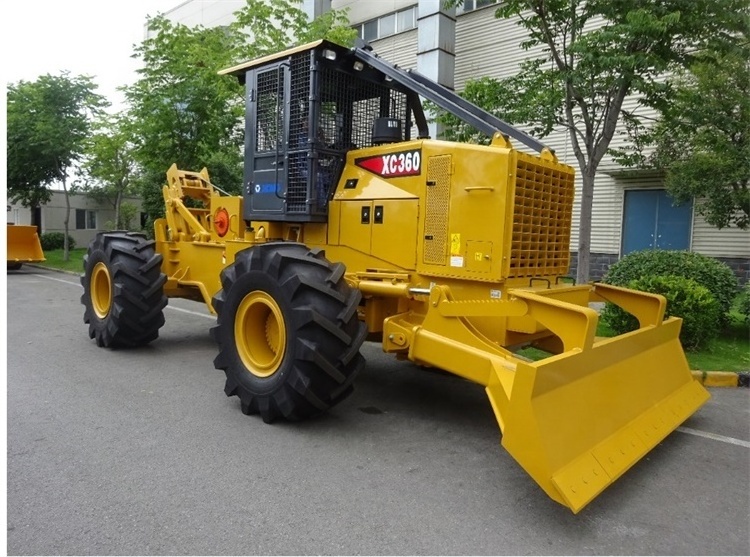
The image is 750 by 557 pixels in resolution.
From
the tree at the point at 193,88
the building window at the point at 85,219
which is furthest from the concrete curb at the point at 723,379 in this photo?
the building window at the point at 85,219

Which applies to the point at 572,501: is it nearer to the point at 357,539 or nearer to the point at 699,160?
the point at 357,539

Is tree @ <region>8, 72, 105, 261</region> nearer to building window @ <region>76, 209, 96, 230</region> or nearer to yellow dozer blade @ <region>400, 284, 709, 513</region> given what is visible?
building window @ <region>76, 209, 96, 230</region>

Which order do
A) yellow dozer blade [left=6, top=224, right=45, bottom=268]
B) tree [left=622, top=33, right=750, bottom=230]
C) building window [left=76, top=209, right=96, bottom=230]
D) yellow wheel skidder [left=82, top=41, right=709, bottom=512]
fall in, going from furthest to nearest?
1. building window [left=76, top=209, right=96, bottom=230]
2. yellow dozer blade [left=6, top=224, right=45, bottom=268]
3. tree [left=622, top=33, right=750, bottom=230]
4. yellow wheel skidder [left=82, top=41, right=709, bottom=512]

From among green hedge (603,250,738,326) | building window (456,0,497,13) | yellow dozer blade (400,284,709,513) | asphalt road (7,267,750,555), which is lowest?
asphalt road (7,267,750,555)

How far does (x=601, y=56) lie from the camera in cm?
735

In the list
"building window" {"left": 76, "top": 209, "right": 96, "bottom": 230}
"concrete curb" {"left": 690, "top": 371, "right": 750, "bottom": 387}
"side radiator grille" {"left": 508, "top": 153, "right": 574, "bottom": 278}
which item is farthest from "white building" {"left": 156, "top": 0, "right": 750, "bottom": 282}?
"building window" {"left": 76, "top": 209, "right": 96, "bottom": 230}

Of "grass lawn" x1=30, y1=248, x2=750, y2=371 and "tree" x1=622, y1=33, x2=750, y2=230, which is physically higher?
"tree" x1=622, y1=33, x2=750, y2=230

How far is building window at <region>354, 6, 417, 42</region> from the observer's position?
19578 millimetres

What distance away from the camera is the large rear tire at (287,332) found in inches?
171

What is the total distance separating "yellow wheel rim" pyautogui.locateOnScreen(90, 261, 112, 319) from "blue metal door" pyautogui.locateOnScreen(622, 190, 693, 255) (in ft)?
40.3

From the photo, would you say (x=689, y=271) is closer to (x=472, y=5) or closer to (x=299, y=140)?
(x=299, y=140)

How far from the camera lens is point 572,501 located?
3086mm

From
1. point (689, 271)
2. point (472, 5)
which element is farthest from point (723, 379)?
point (472, 5)

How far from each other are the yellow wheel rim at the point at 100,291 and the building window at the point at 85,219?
97.0 ft
